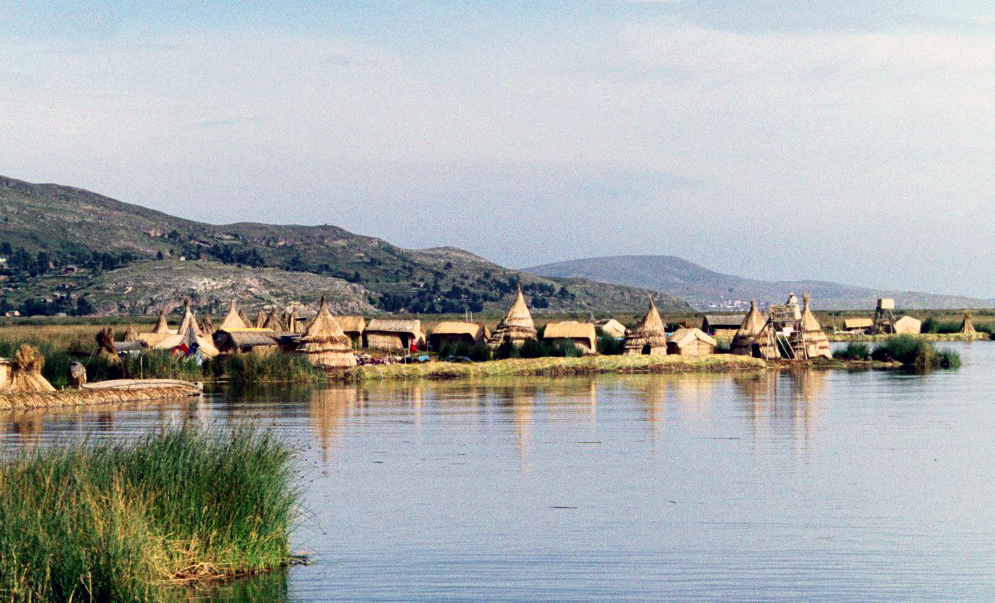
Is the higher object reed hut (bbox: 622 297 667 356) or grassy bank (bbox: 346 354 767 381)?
reed hut (bbox: 622 297 667 356)

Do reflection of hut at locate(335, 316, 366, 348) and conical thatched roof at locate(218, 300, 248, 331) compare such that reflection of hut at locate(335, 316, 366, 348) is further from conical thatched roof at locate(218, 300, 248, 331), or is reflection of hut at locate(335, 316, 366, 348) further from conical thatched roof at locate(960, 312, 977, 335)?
conical thatched roof at locate(960, 312, 977, 335)

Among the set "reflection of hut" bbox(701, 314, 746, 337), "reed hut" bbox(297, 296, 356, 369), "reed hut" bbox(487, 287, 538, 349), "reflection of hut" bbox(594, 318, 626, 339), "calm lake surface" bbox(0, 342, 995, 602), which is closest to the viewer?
"calm lake surface" bbox(0, 342, 995, 602)

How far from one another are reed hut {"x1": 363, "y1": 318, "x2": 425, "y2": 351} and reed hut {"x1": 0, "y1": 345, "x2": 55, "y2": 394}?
26284 mm

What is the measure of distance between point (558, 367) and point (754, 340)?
9.43m

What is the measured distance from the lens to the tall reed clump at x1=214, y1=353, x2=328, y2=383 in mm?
42438

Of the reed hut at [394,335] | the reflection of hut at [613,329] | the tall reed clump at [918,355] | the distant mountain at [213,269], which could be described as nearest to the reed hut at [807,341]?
the tall reed clump at [918,355]

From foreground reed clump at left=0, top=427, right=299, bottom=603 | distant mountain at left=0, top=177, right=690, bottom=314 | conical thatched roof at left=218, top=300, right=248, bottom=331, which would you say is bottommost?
foreground reed clump at left=0, top=427, right=299, bottom=603

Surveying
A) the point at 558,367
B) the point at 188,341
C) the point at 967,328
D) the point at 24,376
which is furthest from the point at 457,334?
the point at 967,328

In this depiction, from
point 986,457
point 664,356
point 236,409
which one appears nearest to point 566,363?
point 664,356

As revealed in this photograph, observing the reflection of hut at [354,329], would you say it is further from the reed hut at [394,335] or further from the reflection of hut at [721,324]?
the reflection of hut at [721,324]

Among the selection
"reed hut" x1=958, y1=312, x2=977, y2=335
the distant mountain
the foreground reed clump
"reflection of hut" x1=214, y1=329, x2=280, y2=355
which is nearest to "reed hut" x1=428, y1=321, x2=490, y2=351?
"reflection of hut" x1=214, y1=329, x2=280, y2=355

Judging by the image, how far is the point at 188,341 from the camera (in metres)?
50.4

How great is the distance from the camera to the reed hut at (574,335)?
54.1 metres

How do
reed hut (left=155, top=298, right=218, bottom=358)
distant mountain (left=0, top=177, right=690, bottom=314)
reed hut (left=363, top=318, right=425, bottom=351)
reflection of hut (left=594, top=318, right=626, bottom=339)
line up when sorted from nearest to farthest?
reed hut (left=155, top=298, right=218, bottom=358) → reed hut (left=363, top=318, right=425, bottom=351) → reflection of hut (left=594, top=318, right=626, bottom=339) → distant mountain (left=0, top=177, right=690, bottom=314)
